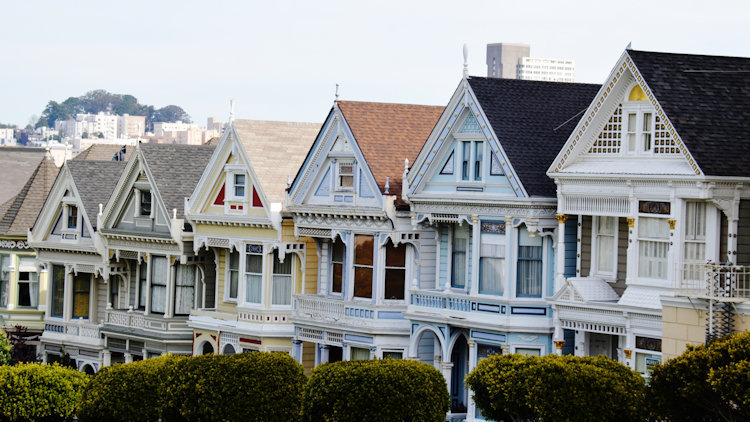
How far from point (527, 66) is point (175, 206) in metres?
12.7

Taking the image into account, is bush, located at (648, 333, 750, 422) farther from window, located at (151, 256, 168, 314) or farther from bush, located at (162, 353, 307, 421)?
window, located at (151, 256, 168, 314)

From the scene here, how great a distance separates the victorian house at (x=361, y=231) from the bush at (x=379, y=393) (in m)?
6.05

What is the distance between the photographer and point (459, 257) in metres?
46.8

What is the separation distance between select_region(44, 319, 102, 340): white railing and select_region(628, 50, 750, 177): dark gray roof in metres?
26.7

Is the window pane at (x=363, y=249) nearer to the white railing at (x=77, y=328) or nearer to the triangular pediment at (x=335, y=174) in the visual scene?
the triangular pediment at (x=335, y=174)

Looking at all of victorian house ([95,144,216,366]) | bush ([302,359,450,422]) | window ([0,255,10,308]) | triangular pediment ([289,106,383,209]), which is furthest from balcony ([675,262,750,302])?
window ([0,255,10,308])

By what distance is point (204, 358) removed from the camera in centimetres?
4619

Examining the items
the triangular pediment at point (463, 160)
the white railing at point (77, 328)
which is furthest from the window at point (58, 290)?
the triangular pediment at point (463, 160)

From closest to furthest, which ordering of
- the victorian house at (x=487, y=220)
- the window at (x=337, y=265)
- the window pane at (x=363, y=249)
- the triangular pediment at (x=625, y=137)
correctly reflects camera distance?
the triangular pediment at (x=625, y=137)
the victorian house at (x=487, y=220)
the window pane at (x=363, y=249)
the window at (x=337, y=265)

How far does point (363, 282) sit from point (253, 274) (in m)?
5.32

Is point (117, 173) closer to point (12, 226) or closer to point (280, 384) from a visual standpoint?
point (12, 226)

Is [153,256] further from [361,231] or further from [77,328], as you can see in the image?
[361,231]

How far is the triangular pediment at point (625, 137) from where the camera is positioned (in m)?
39.6

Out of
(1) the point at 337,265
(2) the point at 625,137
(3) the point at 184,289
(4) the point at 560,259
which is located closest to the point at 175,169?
(3) the point at 184,289
